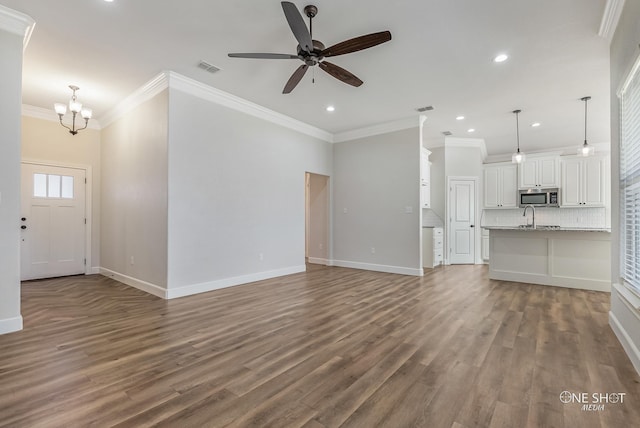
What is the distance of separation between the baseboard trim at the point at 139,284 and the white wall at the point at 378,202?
12.3ft

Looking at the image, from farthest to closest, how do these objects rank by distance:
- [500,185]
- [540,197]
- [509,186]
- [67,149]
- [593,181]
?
[500,185] → [509,186] → [540,197] → [593,181] → [67,149]

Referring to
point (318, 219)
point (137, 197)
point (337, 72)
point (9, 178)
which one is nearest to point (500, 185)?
point (318, 219)

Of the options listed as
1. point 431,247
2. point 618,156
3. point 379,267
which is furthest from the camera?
point 431,247

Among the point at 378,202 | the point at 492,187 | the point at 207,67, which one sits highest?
the point at 207,67

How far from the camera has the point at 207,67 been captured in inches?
151

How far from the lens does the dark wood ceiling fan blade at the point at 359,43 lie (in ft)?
8.35

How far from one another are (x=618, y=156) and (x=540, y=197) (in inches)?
220

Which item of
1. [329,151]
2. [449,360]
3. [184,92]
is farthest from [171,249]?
[329,151]

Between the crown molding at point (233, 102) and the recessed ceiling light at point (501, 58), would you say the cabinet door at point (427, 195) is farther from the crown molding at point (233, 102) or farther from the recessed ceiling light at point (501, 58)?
the recessed ceiling light at point (501, 58)

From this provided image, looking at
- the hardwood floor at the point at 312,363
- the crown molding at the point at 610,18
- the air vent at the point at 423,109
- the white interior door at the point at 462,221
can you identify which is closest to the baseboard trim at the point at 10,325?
the hardwood floor at the point at 312,363

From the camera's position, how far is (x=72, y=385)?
195 cm

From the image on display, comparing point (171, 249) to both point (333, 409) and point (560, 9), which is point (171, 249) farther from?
point (560, 9)

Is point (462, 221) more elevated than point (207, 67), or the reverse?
point (207, 67)

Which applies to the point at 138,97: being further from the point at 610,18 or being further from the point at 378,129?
the point at 610,18
